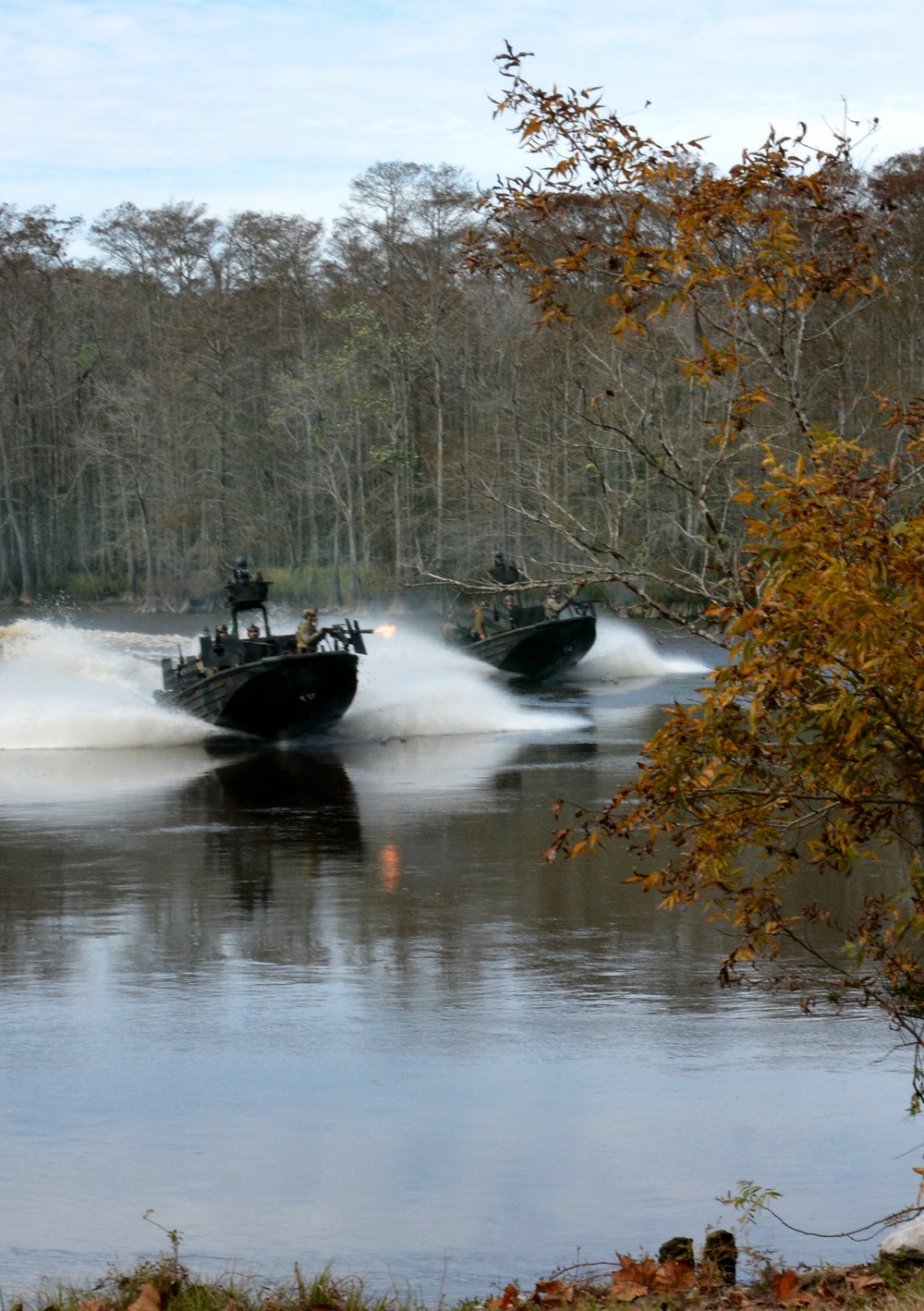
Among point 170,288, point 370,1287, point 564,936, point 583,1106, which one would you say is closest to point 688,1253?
point 370,1287

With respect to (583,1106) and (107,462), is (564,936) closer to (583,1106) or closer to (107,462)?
(583,1106)

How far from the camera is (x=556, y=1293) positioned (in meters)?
6.92

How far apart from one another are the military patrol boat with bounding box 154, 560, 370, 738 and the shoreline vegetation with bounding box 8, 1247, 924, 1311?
79.4ft

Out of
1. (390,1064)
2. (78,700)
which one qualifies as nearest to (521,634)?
(78,700)

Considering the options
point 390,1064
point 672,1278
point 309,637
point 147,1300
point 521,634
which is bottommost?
point 390,1064

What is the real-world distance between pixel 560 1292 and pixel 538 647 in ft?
129

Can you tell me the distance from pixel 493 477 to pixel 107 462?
31.5 meters

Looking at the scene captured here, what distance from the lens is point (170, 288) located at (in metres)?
81.1

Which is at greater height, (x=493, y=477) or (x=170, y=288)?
(x=170, y=288)

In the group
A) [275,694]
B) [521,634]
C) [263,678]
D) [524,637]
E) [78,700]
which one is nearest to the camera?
[263,678]

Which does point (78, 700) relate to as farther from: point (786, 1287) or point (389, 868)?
point (786, 1287)

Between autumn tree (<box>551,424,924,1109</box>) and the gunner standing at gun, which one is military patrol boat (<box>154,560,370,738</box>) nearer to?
the gunner standing at gun

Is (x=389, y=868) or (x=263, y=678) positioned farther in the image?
(x=263, y=678)

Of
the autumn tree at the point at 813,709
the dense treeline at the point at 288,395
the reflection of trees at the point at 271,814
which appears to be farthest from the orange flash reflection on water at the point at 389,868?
the dense treeline at the point at 288,395
